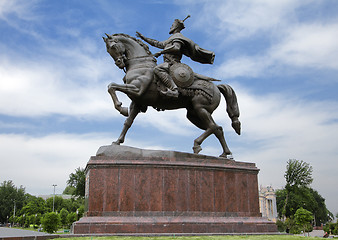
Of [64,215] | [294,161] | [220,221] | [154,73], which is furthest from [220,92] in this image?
[64,215]

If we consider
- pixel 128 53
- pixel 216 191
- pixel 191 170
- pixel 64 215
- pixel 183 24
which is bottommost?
pixel 64 215

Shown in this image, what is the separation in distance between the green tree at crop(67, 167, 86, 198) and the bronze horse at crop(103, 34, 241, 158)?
27.3 m

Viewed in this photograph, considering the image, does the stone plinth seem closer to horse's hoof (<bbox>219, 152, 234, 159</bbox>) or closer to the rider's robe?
horse's hoof (<bbox>219, 152, 234, 159</bbox>)

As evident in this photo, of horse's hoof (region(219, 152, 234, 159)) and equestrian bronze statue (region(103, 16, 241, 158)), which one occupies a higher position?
equestrian bronze statue (region(103, 16, 241, 158))

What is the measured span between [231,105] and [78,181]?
29.2 m

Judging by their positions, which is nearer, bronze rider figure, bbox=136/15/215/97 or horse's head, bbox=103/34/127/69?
bronze rider figure, bbox=136/15/215/97

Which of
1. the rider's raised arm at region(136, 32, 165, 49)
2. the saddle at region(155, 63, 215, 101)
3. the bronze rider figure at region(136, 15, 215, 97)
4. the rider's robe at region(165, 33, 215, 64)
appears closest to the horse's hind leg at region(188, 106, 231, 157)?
the saddle at region(155, 63, 215, 101)

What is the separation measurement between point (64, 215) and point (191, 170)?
169 feet

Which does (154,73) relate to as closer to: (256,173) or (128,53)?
(128,53)

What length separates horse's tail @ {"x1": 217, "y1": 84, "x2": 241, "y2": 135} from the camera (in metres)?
11.4

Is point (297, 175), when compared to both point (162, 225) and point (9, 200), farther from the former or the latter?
point (9, 200)

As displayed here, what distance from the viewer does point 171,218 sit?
338 inches

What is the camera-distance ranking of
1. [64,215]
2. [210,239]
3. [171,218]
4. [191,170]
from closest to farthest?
[210,239]
[171,218]
[191,170]
[64,215]

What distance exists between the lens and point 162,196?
8.87 m
